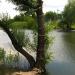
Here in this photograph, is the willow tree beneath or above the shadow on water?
above

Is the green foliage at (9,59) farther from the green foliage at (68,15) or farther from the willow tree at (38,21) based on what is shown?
the green foliage at (68,15)

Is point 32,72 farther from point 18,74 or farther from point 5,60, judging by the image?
point 5,60

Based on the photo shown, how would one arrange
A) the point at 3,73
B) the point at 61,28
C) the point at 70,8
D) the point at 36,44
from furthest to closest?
the point at 61,28, the point at 70,8, the point at 36,44, the point at 3,73

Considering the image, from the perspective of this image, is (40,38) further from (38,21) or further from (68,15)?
(68,15)

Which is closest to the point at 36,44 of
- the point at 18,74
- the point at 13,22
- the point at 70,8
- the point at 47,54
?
the point at 47,54

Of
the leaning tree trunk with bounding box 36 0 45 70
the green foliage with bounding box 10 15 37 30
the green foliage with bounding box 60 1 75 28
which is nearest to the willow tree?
the leaning tree trunk with bounding box 36 0 45 70

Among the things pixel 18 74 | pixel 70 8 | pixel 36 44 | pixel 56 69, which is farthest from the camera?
pixel 70 8

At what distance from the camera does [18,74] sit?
12.3 meters

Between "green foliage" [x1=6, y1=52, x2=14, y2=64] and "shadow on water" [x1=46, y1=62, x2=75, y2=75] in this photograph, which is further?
"shadow on water" [x1=46, y1=62, x2=75, y2=75]

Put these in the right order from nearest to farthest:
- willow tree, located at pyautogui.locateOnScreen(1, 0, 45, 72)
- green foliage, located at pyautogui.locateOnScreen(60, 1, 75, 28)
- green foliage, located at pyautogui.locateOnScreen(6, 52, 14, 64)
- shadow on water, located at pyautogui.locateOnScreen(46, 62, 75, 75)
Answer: willow tree, located at pyautogui.locateOnScreen(1, 0, 45, 72) → green foliage, located at pyautogui.locateOnScreen(6, 52, 14, 64) → shadow on water, located at pyautogui.locateOnScreen(46, 62, 75, 75) → green foliage, located at pyautogui.locateOnScreen(60, 1, 75, 28)

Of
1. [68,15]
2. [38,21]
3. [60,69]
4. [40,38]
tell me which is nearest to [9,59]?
[40,38]

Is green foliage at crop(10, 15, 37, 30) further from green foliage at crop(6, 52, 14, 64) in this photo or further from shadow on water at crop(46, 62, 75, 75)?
shadow on water at crop(46, 62, 75, 75)

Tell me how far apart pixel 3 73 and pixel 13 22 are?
2814 millimetres

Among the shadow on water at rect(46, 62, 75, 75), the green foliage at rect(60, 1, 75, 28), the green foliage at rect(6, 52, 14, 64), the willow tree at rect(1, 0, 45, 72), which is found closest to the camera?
the willow tree at rect(1, 0, 45, 72)
